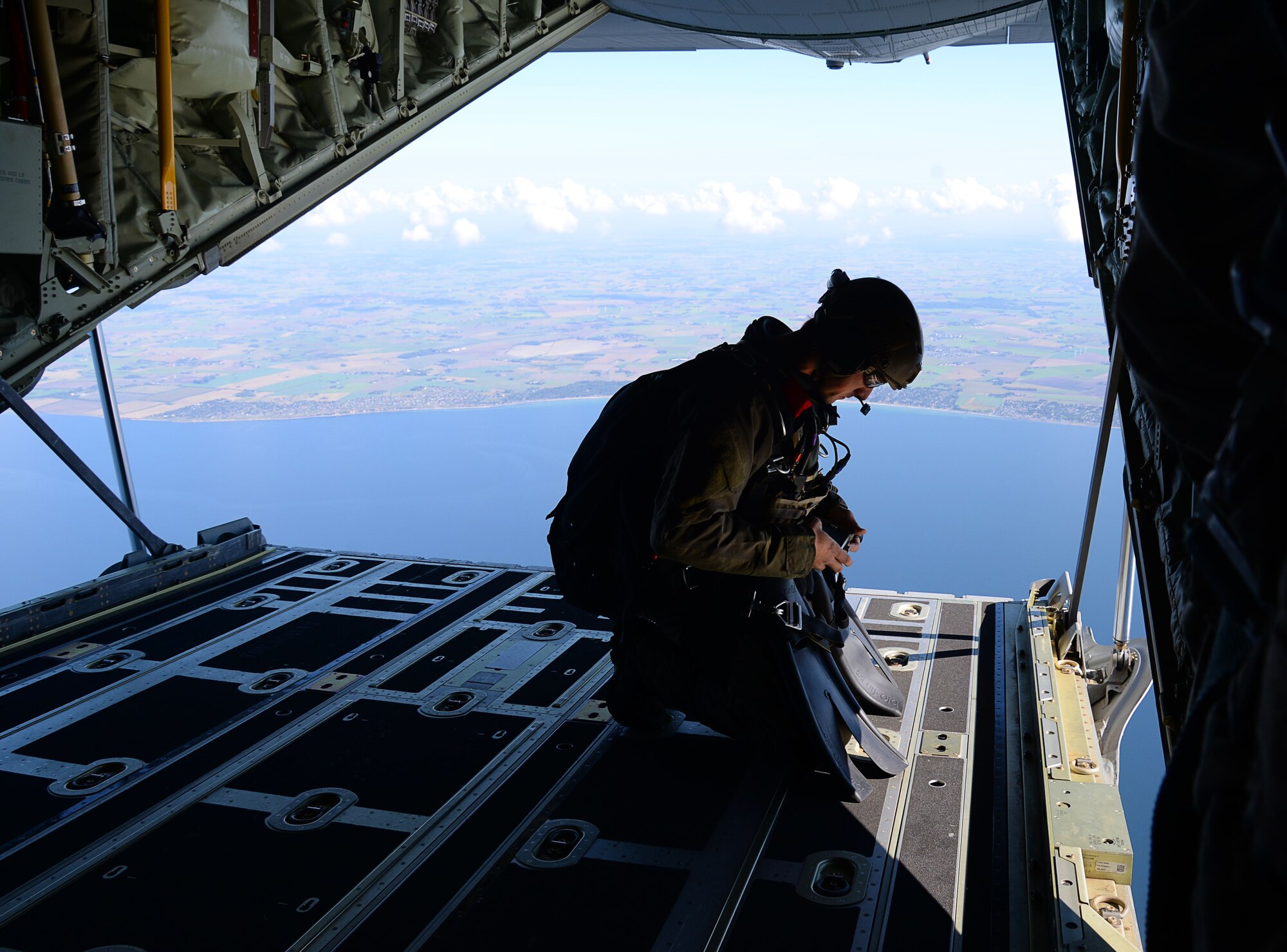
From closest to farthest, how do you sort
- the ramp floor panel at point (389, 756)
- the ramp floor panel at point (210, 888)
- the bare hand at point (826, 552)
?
the ramp floor panel at point (210, 888), the bare hand at point (826, 552), the ramp floor panel at point (389, 756)

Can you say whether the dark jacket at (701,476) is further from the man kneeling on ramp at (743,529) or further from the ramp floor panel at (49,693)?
the ramp floor panel at (49,693)

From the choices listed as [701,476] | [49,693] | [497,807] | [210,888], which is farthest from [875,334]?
[49,693]

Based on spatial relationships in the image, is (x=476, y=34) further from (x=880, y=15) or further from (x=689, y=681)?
(x=689, y=681)

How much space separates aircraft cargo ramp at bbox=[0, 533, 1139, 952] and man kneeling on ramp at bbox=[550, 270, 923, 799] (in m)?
0.26

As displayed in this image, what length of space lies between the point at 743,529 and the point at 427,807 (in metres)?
1.36

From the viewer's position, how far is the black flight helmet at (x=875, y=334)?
2820 millimetres

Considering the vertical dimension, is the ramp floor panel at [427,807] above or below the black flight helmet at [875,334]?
below

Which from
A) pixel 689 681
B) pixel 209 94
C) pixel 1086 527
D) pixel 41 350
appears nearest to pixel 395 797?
pixel 689 681

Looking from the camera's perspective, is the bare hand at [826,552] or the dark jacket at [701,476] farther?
the bare hand at [826,552]

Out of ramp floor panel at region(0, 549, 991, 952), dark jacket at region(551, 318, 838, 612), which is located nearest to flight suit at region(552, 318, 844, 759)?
dark jacket at region(551, 318, 838, 612)

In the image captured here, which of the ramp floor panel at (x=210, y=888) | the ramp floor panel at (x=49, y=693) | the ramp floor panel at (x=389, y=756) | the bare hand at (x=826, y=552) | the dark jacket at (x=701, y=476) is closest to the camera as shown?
the ramp floor panel at (x=210, y=888)

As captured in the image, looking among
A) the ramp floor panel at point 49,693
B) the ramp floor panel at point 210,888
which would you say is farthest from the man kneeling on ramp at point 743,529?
→ the ramp floor panel at point 49,693

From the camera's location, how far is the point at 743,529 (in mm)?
2869

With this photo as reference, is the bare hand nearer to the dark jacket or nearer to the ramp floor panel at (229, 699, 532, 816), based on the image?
the dark jacket
